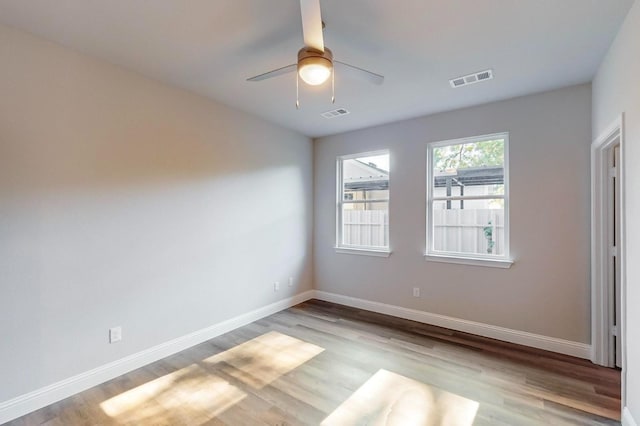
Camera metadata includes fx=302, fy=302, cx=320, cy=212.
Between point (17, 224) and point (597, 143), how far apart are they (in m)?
4.82

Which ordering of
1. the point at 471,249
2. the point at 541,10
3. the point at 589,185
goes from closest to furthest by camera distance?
the point at 541,10 < the point at 589,185 < the point at 471,249

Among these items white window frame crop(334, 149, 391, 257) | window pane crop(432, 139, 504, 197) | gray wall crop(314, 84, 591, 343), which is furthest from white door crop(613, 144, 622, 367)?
white window frame crop(334, 149, 391, 257)

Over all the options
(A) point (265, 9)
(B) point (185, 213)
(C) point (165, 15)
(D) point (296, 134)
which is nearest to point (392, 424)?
(B) point (185, 213)

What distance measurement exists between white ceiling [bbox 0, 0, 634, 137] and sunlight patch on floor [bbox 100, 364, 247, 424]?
9.17ft

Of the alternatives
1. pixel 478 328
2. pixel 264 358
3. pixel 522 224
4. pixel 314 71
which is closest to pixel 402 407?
pixel 264 358

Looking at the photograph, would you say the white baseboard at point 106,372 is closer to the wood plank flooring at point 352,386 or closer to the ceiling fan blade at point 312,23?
the wood plank flooring at point 352,386

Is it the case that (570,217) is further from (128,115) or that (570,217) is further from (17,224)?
(17,224)

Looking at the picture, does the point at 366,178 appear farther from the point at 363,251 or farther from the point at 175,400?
the point at 175,400

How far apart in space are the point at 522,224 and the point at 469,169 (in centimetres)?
88

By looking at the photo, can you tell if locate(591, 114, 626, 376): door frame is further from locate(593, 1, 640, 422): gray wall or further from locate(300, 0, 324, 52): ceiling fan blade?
locate(300, 0, 324, 52): ceiling fan blade

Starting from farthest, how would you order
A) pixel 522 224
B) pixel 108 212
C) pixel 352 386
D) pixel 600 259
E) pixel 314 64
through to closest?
pixel 522 224 → pixel 600 259 → pixel 108 212 → pixel 352 386 → pixel 314 64

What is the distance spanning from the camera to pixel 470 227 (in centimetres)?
376

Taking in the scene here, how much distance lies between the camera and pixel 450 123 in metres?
3.83

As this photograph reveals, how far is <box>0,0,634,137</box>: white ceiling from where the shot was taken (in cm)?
197
